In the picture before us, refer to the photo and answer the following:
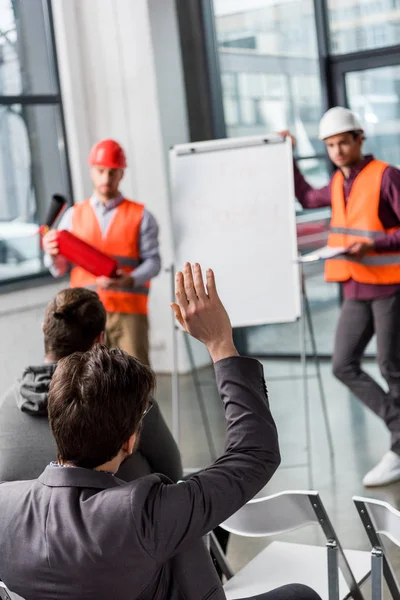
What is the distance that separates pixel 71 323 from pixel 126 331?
1.98m

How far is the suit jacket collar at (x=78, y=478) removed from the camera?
1.45 m

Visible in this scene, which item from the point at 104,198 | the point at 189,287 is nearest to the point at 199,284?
the point at 189,287

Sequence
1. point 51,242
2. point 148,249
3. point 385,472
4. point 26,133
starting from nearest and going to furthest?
point 385,472 → point 51,242 → point 148,249 → point 26,133

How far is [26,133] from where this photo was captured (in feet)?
20.2

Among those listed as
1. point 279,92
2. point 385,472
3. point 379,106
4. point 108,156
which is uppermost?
point 279,92

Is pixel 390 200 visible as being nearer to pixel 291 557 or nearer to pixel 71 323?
pixel 71 323

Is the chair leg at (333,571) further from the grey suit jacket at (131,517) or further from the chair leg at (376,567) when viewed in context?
the grey suit jacket at (131,517)

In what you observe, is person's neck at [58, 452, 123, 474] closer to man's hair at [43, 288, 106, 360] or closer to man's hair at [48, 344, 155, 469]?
man's hair at [48, 344, 155, 469]

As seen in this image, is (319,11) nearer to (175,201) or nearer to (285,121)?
(285,121)

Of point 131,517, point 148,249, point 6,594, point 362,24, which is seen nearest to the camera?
point 131,517

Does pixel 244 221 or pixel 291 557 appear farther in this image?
pixel 244 221

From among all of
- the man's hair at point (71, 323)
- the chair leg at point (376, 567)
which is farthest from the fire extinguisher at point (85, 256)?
the chair leg at point (376, 567)

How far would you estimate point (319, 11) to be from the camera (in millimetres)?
6113

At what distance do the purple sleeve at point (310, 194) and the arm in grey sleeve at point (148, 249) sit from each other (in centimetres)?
75
